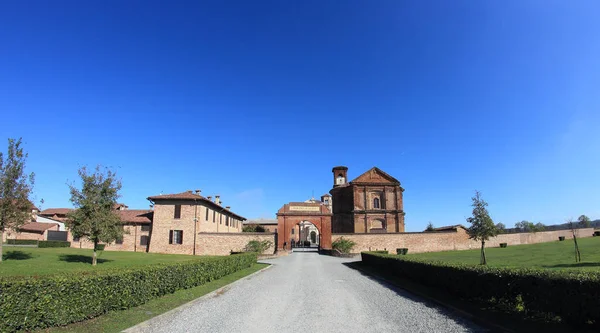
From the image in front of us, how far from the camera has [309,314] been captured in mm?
8852

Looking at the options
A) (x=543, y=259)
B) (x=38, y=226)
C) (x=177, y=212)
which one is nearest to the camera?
(x=543, y=259)

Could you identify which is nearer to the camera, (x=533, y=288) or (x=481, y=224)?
(x=533, y=288)

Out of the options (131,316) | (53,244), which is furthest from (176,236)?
(131,316)

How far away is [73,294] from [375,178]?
184ft

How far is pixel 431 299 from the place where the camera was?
35.0ft

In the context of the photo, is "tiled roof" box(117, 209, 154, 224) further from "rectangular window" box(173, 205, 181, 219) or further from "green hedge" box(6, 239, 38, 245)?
"green hedge" box(6, 239, 38, 245)

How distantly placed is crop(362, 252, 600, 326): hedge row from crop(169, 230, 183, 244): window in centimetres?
3167

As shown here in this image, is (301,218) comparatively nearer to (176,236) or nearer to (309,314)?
(176,236)

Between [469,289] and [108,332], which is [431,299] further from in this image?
[108,332]

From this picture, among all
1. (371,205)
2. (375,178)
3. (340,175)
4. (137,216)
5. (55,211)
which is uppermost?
(340,175)

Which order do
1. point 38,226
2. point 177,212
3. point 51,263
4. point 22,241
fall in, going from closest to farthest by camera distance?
1. point 51,263
2. point 177,212
3. point 22,241
4. point 38,226

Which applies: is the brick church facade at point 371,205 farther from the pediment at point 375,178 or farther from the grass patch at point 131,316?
the grass patch at point 131,316

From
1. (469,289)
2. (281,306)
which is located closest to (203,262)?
(281,306)

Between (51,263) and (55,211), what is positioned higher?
(55,211)
